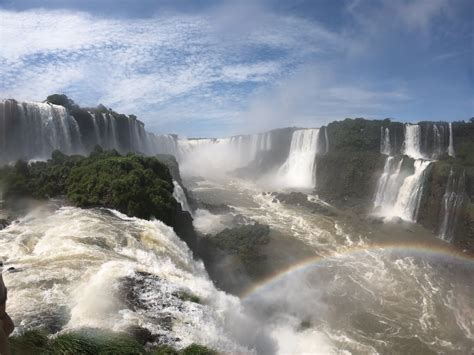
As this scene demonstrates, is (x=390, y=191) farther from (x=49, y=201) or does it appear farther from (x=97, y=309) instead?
(x=97, y=309)

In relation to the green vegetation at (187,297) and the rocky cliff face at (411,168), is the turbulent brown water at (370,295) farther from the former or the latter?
the green vegetation at (187,297)

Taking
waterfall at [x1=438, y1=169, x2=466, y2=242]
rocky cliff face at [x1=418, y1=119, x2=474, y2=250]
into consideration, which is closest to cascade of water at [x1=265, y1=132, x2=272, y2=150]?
rocky cliff face at [x1=418, y1=119, x2=474, y2=250]

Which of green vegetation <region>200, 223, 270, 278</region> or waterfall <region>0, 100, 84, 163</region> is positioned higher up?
waterfall <region>0, 100, 84, 163</region>

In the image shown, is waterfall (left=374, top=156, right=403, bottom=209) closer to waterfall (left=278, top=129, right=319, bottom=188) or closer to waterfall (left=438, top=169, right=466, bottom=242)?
waterfall (left=438, top=169, right=466, bottom=242)

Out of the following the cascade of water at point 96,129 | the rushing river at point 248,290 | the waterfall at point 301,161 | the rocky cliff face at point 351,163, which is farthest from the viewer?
→ the waterfall at point 301,161

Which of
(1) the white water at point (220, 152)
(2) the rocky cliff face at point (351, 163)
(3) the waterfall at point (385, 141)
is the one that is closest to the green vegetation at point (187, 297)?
(2) the rocky cliff face at point (351, 163)

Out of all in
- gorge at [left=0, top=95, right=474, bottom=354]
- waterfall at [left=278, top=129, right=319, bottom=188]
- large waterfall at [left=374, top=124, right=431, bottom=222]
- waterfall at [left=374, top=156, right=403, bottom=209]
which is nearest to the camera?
gorge at [left=0, top=95, right=474, bottom=354]

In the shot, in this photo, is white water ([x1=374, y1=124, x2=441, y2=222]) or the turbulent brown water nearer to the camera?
the turbulent brown water
